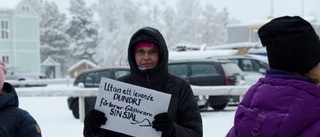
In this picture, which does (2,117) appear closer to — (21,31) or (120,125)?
(120,125)

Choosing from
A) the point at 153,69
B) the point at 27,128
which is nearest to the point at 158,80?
the point at 153,69

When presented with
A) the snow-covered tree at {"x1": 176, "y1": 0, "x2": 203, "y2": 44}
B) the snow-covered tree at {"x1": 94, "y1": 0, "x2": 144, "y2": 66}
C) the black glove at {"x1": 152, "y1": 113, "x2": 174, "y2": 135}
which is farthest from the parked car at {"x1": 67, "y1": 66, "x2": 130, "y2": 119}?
the snow-covered tree at {"x1": 176, "y1": 0, "x2": 203, "y2": 44}

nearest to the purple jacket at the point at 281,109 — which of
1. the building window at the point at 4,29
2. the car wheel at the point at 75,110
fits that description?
the car wheel at the point at 75,110

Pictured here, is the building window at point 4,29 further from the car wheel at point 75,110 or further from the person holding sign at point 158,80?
the person holding sign at point 158,80

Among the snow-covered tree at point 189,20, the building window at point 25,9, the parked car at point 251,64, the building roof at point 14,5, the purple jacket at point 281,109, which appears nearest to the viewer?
the purple jacket at point 281,109

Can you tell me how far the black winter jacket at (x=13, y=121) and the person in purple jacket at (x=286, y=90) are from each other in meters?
1.30

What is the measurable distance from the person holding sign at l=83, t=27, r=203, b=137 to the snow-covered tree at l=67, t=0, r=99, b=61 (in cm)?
6929

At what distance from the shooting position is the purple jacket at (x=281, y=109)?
221 centimetres

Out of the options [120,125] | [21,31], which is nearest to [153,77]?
[120,125]

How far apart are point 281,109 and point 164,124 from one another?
1.29 meters

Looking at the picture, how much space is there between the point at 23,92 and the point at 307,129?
1324 cm

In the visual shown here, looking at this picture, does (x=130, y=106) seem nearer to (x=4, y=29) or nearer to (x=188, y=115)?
(x=188, y=115)

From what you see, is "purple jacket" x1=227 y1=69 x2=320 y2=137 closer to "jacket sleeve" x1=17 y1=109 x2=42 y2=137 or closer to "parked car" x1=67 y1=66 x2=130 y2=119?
"jacket sleeve" x1=17 y1=109 x2=42 y2=137

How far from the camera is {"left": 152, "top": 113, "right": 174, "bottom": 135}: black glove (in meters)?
3.43
